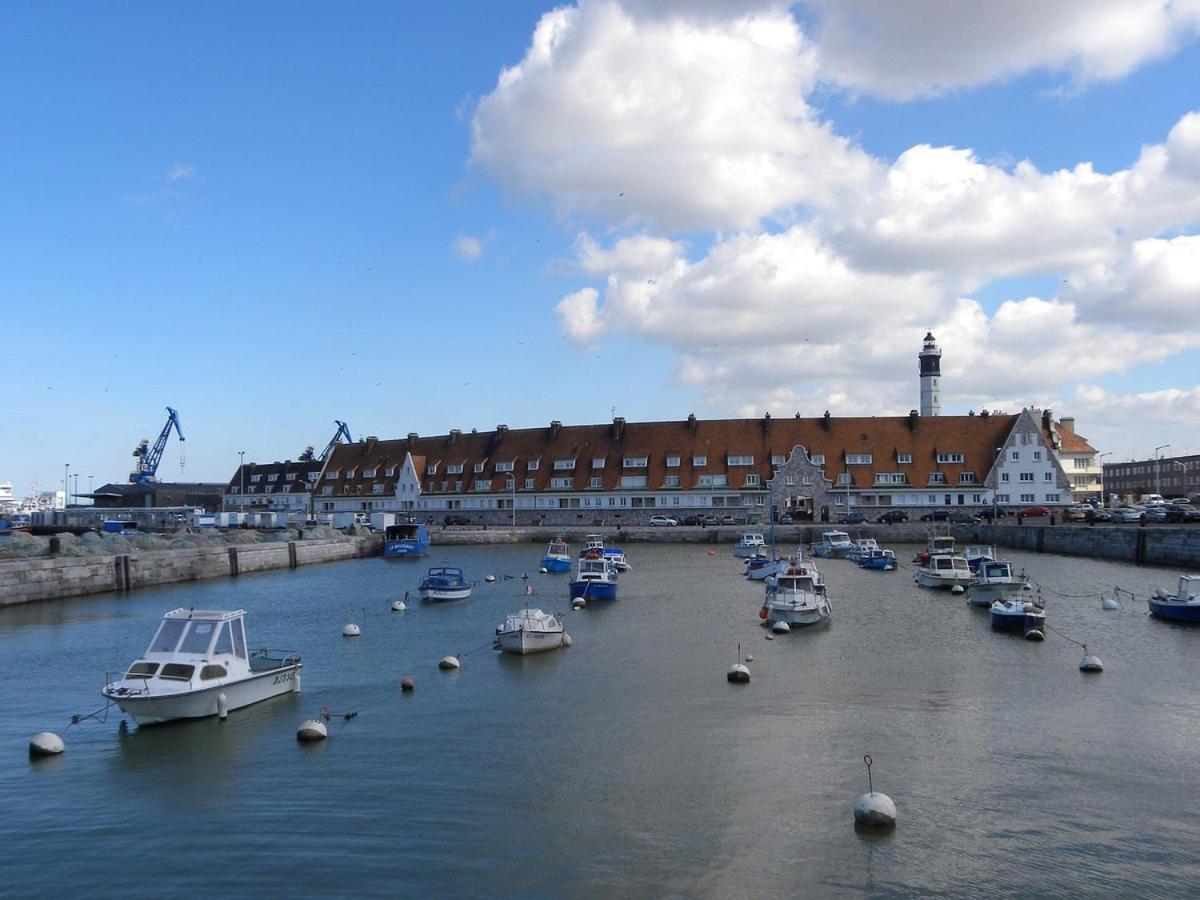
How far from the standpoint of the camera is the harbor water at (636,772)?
1656 centimetres

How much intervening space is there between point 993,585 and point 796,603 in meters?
Result: 11.8

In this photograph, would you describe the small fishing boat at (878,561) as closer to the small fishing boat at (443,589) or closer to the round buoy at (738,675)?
the small fishing boat at (443,589)

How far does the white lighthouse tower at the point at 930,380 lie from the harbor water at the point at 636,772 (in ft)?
257

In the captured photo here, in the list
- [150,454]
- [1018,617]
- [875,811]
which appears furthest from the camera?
[150,454]

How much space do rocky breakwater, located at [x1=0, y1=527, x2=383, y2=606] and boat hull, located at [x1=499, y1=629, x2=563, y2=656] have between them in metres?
30.4

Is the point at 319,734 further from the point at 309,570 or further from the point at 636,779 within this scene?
the point at 309,570

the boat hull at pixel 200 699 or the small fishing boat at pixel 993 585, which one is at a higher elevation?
the small fishing boat at pixel 993 585

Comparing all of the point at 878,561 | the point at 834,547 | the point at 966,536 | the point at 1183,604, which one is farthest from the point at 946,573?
the point at 966,536

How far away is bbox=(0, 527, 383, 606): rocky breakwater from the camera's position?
176 ft

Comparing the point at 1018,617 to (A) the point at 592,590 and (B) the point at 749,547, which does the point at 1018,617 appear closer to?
(A) the point at 592,590

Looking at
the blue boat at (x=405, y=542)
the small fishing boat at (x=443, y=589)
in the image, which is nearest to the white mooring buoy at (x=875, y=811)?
the small fishing boat at (x=443, y=589)

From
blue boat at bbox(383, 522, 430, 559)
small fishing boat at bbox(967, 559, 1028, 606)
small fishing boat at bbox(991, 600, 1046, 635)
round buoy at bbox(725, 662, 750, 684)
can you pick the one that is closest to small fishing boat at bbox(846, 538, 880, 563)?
small fishing boat at bbox(967, 559, 1028, 606)

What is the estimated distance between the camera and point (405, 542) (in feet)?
289

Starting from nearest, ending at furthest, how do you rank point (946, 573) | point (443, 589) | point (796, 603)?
point (796, 603) < point (443, 589) < point (946, 573)
